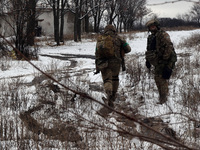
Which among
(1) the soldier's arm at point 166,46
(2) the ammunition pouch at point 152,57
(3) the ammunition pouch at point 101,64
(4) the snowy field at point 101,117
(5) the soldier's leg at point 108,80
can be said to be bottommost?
(4) the snowy field at point 101,117

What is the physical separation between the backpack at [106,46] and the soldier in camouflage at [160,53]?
0.91 metres

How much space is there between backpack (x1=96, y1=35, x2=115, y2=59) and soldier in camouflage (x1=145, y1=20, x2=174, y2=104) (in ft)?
3.00

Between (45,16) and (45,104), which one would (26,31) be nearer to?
(45,104)

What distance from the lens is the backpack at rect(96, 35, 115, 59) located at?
482 cm

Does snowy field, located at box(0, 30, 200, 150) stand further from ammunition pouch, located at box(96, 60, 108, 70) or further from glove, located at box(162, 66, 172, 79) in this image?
ammunition pouch, located at box(96, 60, 108, 70)

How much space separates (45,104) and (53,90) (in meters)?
0.99

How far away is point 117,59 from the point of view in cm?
497

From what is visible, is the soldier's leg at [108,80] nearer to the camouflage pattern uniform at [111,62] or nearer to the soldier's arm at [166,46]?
the camouflage pattern uniform at [111,62]

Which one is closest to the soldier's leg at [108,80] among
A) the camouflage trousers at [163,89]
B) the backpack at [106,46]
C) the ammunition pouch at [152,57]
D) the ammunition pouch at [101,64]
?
the ammunition pouch at [101,64]

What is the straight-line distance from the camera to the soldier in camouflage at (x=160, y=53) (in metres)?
4.93

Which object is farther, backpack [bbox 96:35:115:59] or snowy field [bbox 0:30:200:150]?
backpack [bbox 96:35:115:59]

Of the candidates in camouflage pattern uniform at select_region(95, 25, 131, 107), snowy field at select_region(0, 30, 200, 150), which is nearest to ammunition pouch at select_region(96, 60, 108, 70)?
camouflage pattern uniform at select_region(95, 25, 131, 107)

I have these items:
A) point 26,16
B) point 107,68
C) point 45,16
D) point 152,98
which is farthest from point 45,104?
point 45,16

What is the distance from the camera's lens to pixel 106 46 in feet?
15.8
